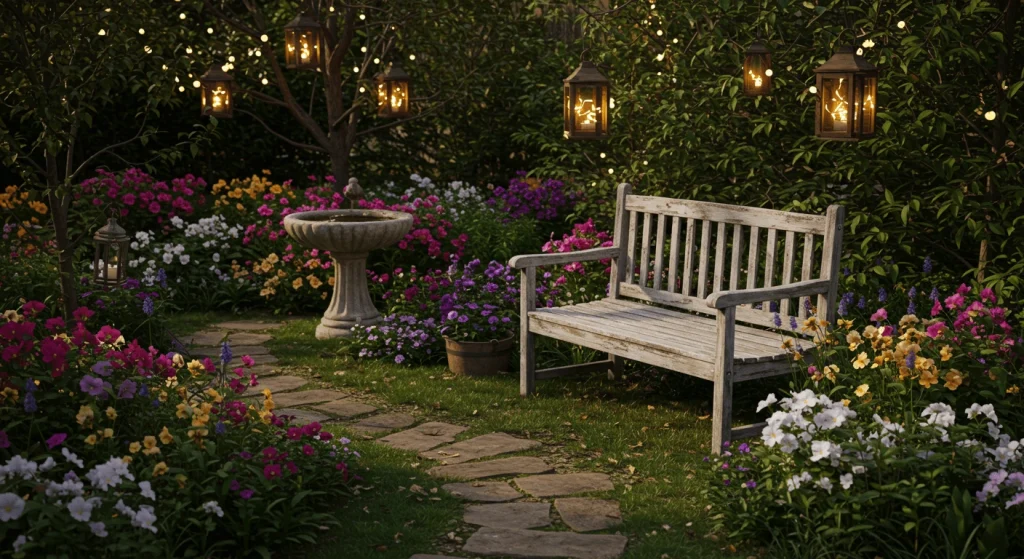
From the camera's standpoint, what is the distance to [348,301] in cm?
766

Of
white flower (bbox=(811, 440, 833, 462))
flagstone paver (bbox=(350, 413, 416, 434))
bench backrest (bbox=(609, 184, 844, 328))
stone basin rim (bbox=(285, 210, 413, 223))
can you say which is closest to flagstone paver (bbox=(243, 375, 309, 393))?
flagstone paver (bbox=(350, 413, 416, 434))

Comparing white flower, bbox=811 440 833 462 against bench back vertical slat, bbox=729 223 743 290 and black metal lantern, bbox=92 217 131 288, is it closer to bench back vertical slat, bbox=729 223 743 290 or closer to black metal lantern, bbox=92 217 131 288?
bench back vertical slat, bbox=729 223 743 290

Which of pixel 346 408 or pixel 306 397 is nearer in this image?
pixel 346 408

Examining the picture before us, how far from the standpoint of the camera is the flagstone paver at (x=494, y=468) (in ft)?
16.0

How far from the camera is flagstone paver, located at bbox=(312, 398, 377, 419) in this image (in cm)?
587

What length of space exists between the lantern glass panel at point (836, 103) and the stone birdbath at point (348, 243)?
3.19m

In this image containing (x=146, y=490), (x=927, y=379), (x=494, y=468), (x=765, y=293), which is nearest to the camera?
(x=146, y=490)

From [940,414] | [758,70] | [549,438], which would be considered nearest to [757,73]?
[758,70]

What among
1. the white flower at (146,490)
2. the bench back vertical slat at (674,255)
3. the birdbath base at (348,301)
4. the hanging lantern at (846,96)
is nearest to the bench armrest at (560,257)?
the bench back vertical slat at (674,255)

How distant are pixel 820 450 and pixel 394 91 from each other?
18.9ft

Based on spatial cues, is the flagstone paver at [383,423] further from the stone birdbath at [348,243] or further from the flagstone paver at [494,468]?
the stone birdbath at [348,243]

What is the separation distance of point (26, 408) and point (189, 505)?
0.62 meters

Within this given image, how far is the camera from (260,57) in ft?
32.3

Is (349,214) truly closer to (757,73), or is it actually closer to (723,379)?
(757,73)
